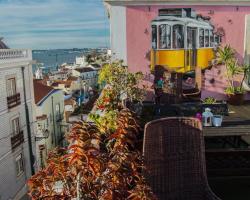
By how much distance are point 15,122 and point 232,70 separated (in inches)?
444

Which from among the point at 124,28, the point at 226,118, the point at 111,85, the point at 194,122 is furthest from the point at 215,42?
the point at 194,122

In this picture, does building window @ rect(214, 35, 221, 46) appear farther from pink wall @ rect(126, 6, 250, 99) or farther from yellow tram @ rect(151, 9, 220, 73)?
pink wall @ rect(126, 6, 250, 99)

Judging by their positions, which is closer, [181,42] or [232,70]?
[232,70]

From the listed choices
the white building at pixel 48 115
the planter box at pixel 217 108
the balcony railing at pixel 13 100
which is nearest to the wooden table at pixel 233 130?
the planter box at pixel 217 108

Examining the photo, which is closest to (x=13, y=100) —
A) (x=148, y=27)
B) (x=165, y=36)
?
(x=148, y=27)

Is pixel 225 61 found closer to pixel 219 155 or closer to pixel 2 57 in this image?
pixel 219 155

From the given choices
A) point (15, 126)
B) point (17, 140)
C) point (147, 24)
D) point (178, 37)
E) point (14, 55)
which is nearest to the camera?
point (147, 24)

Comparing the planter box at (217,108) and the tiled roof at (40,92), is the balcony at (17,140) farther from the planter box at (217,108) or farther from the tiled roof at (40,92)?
the planter box at (217,108)

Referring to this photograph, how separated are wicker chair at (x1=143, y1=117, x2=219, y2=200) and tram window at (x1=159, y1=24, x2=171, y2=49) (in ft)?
20.3

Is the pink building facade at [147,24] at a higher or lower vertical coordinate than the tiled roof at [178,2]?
lower

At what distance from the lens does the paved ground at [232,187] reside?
191 inches

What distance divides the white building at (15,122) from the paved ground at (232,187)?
456 inches

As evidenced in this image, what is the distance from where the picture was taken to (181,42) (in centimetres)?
997

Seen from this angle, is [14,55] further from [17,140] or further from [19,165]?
[19,165]
